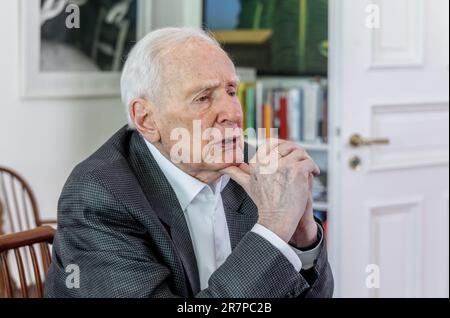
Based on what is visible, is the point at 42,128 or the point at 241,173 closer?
the point at 241,173

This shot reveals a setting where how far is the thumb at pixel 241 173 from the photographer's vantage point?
998mm

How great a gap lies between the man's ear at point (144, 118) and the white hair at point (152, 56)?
0.01 m

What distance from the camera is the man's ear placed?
3.60 feet

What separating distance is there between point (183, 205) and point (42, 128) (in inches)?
59.9

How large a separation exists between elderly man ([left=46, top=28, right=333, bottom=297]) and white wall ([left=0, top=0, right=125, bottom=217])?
1364 millimetres

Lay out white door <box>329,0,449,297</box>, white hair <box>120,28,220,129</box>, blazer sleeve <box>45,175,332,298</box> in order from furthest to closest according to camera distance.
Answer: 1. white door <box>329,0,449,297</box>
2. white hair <box>120,28,220,129</box>
3. blazer sleeve <box>45,175,332,298</box>

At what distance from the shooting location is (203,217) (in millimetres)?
1109

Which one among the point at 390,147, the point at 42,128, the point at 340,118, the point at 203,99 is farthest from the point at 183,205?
the point at 42,128

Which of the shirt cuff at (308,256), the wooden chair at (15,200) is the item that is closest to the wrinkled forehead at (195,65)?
the shirt cuff at (308,256)

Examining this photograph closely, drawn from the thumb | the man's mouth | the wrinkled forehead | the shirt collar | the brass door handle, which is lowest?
the brass door handle

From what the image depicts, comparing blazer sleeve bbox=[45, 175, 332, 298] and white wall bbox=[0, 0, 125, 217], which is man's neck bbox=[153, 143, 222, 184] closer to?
blazer sleeve bbox=[45, 175, 332, 298]

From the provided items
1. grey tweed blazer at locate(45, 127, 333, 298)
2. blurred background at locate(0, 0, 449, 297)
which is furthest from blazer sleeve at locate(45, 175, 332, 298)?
blurred background at locate(0, 0, 449, 297)

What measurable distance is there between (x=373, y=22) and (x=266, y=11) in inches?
33.6

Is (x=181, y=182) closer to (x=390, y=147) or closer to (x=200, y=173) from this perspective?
(x=200, y=173)
